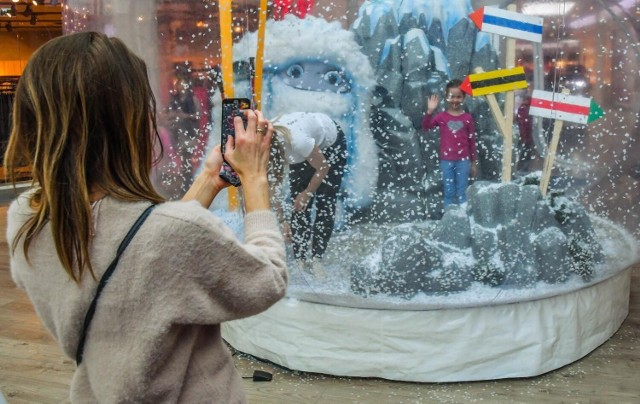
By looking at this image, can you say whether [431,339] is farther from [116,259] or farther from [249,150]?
[116,259]

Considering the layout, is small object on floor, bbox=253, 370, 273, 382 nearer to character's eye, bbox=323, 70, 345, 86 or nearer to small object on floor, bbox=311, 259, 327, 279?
small object on floor, bbox=311, 259, 327, 279

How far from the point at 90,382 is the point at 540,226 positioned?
1.88m

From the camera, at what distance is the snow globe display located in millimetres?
2344

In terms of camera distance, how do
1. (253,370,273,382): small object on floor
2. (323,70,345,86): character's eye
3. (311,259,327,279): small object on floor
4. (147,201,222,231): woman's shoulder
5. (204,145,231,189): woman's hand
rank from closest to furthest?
(147,201,222,231): woman's shoulder, (204,145,231,189): woman's hand, (323,70,345,86): character's eye, (311,259,327,279): small object on floor, (253,370,273,382): small object on floor

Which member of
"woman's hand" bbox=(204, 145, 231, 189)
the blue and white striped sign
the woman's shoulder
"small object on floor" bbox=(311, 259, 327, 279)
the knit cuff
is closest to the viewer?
the woman's shoulder

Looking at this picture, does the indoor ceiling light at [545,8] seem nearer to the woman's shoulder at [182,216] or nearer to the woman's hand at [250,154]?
the woman's hand at [250,154]

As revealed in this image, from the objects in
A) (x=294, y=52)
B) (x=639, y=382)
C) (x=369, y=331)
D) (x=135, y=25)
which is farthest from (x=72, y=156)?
(x=639, y=382)

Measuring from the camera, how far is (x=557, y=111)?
2414 mm

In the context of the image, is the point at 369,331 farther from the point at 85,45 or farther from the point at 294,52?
the point at 85,45

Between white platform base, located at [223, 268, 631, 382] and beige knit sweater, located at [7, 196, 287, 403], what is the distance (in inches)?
67.5

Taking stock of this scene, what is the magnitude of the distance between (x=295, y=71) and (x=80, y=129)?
1.56 m

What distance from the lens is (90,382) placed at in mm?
1026

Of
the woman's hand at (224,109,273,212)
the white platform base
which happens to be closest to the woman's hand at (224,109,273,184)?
the woman's hand at (224,109,273,212)

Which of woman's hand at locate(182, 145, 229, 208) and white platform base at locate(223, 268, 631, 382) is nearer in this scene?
woman's hand at locate(182, 145, 229, 208)
